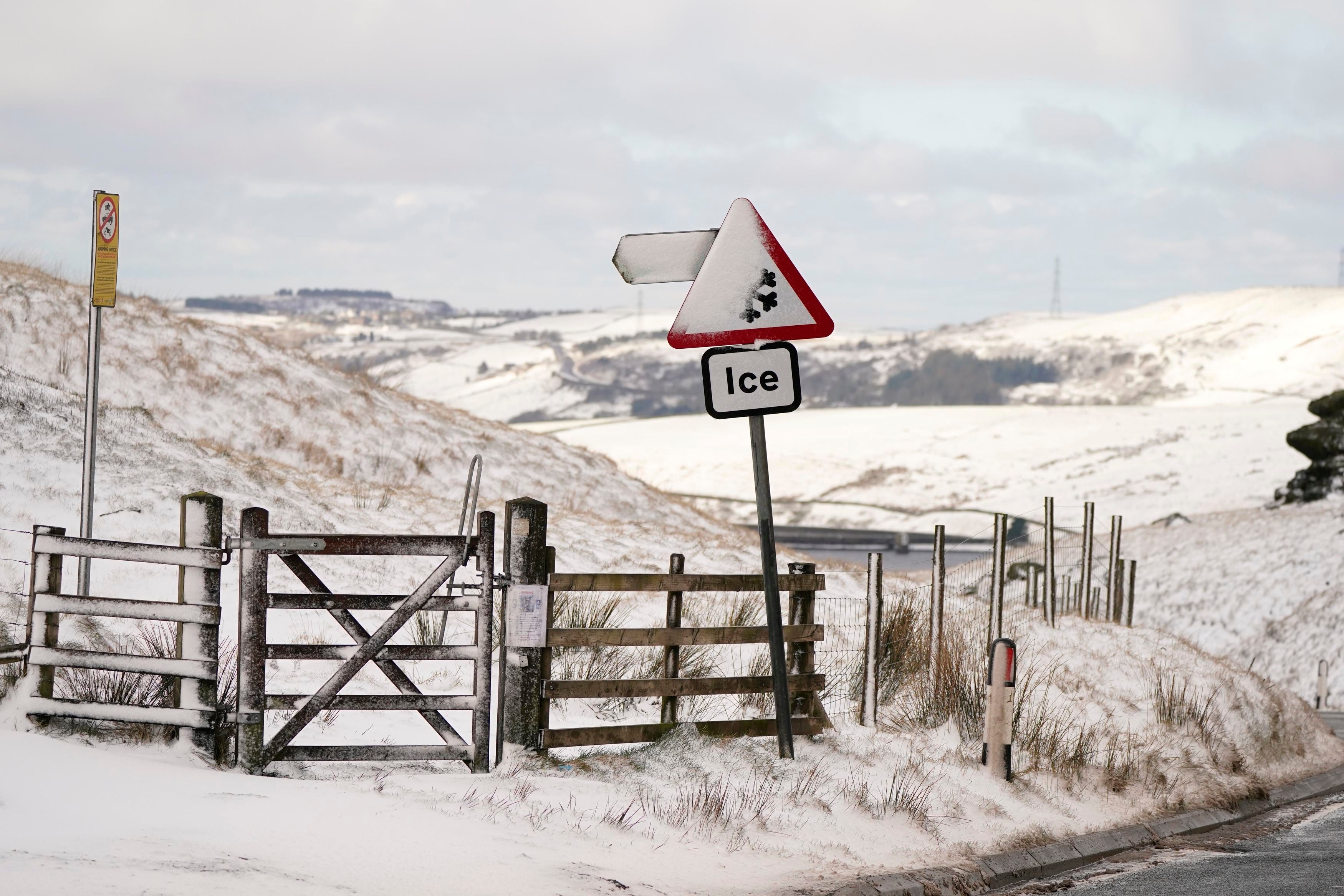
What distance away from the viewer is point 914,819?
8242 millimetres

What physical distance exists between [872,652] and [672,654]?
6.33 feet

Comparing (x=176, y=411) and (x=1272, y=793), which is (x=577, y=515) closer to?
(x=176, y=411)

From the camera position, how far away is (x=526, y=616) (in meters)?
8.18

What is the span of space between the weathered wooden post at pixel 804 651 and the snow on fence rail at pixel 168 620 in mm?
3695

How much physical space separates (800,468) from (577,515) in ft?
175

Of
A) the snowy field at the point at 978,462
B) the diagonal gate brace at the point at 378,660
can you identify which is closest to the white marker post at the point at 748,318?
the diagonal gate brace at the point at 378,660

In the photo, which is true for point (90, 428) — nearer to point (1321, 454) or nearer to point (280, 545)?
point (280, 545)

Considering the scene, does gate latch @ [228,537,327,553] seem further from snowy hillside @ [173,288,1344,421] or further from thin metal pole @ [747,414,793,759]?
snowy hillside @ [173,288,1344,421]

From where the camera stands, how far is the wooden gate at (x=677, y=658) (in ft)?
27.8

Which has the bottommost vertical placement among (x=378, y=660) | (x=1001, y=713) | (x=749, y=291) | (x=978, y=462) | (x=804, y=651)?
(x=1001, y=713)

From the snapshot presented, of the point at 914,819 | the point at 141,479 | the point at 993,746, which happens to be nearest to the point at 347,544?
the point at 914,819

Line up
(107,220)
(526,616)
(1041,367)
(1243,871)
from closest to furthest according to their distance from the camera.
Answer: (1243,871) < (526,616) < (107,220) < (1041,367)

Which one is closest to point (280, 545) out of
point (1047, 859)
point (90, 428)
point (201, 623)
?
point (201, 623)

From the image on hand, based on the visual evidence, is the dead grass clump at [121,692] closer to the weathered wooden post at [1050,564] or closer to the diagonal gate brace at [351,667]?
the diagonal gate brace at [351,667]
